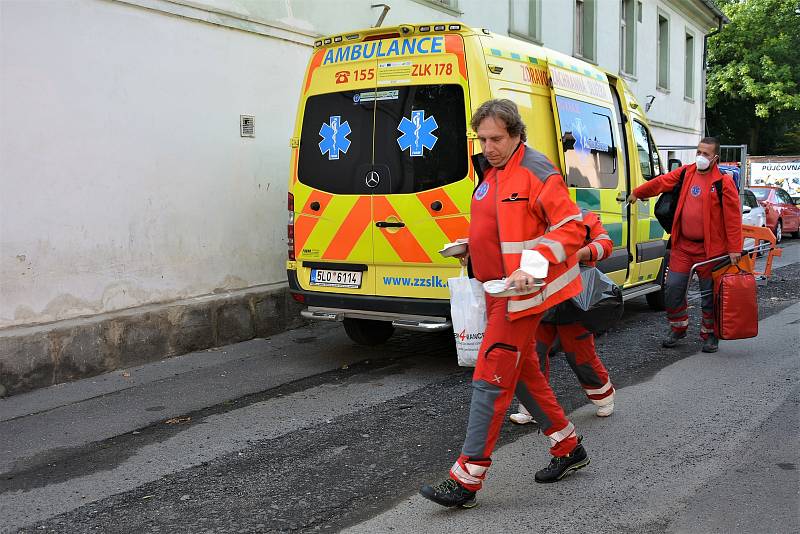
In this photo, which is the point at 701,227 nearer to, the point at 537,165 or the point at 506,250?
the point at 537,165

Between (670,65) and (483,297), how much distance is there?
21039 mm

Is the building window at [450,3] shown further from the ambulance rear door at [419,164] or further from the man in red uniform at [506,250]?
the man in red uniform at [506,250]

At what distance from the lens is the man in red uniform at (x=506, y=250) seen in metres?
3.87

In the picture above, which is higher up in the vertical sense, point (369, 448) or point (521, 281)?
point (521, 281)

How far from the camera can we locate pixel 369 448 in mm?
4957

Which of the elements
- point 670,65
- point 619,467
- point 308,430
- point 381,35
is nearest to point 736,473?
point 619,467

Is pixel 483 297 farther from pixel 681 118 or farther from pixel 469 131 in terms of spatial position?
pixel 681 118

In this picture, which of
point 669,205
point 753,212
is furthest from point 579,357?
point 753,212

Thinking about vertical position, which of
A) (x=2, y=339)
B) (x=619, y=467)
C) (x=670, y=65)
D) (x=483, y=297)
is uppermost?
(x=670, y=65)

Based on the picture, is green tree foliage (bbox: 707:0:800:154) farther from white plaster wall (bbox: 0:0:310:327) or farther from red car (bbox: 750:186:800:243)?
white plaster wall (bbox: 0:0:310:327)

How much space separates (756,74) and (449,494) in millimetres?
38726

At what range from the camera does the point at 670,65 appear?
23.1 metres

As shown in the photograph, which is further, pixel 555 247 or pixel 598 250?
pixel 598 250

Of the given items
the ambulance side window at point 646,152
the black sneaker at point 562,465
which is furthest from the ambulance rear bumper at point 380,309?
the ambulance side window at point 646,152
